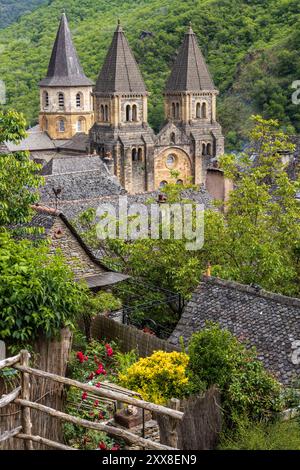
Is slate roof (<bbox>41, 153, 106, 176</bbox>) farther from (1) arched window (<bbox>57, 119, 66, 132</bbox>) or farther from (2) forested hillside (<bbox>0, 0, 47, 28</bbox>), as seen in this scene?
(2) forested hillside (<bbox>0, 0, 47, 28</bbox>)

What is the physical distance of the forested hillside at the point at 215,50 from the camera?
7906cm

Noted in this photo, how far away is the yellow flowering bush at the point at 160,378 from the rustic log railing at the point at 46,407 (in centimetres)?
204

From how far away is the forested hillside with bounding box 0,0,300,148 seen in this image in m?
79.1

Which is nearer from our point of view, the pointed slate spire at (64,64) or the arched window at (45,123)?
the pointed slate spire at (64,64)

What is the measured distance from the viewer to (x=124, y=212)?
96.3 feet

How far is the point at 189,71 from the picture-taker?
227ft

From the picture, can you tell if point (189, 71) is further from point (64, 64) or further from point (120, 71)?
point (64, 64)

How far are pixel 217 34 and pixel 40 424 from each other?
300 feet

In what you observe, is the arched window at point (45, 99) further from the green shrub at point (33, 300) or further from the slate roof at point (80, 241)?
the green shrub at point (33, 300)

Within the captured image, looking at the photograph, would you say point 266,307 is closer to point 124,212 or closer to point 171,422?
point 171,422

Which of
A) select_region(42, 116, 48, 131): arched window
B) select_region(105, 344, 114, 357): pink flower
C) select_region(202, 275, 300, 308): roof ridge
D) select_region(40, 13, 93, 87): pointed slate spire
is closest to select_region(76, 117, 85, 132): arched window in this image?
select_region(42, 116, 48, 131): arched window

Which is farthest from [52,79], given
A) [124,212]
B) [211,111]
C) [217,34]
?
[124,212]

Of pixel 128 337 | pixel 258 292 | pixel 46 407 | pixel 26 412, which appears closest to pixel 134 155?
pixel 258 292

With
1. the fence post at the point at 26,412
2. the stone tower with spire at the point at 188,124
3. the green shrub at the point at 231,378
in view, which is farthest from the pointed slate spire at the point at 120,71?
the fence post at the point at 26,412
